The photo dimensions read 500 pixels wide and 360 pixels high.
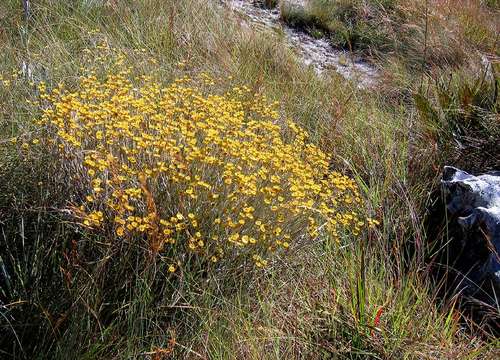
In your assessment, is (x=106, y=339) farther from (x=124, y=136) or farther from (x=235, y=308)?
(x=124, y=136)

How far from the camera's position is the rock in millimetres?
3373

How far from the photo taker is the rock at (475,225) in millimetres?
3373

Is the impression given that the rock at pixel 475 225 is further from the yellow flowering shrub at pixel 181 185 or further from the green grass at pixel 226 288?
the yellow flowering shrub at pixel 181 185

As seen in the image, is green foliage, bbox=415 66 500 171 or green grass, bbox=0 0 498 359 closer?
green grass, bbox=0 0 498 359

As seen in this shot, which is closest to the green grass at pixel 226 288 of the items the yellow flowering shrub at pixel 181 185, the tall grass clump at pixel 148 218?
the tall grass clump at pixel 148 218

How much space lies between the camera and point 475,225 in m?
3.52

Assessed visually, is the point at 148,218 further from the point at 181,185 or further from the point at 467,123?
the point at 467,123

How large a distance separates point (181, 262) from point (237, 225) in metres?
0.29

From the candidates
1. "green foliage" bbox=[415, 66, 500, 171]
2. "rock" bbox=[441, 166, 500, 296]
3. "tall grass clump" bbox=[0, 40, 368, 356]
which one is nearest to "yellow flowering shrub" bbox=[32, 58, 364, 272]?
"tall grass clump" bbox=[0, 40, 368, 356]

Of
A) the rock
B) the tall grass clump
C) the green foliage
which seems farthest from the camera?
the green foliage

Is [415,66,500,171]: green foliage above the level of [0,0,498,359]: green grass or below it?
above

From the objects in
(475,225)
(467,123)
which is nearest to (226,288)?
(475,225)

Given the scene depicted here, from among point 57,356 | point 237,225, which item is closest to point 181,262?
point 237,225

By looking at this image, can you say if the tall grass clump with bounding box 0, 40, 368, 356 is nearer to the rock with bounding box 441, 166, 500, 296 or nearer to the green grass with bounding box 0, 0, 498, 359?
the green grass with bounding box 0, 0, 498, 359
